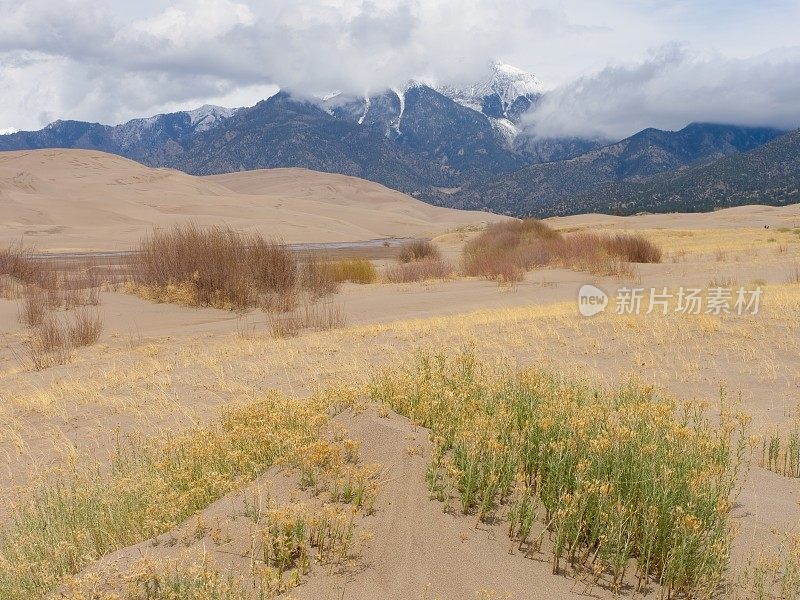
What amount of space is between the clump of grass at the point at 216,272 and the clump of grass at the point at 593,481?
1530 cm

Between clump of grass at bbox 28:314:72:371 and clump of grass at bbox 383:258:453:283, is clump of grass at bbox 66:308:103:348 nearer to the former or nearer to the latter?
clump of grass at bbox 28:314:72:371

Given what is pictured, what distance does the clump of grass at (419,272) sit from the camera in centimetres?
2722

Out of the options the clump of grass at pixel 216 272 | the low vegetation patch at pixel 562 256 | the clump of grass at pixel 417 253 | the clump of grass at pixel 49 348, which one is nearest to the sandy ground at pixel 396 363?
the clump of grass at pixel 49 348

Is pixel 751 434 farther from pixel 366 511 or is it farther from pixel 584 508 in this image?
pixel 366 511

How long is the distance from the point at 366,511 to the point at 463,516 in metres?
0.58

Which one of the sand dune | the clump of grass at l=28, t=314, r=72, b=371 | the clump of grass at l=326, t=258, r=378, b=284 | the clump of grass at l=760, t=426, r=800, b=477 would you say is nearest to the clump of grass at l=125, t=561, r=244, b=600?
the clump of grass at l=760, t=426, r=800, b=477

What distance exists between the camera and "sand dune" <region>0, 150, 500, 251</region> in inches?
2452

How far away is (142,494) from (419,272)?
2358 centimetres

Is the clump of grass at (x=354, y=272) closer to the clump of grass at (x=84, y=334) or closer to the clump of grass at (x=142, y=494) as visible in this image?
the clump of grass at (x=84, y=334)

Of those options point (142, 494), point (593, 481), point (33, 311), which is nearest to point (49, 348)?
point (33, 311)

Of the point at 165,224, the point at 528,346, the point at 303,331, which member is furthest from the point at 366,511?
the point at 165,224

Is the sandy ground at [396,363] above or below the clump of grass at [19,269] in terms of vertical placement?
below

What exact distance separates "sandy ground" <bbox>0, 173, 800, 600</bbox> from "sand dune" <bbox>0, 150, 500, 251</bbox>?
3557cm

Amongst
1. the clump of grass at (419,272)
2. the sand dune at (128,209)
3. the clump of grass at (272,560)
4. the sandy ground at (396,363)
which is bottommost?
the sandy ground at (396,363)
